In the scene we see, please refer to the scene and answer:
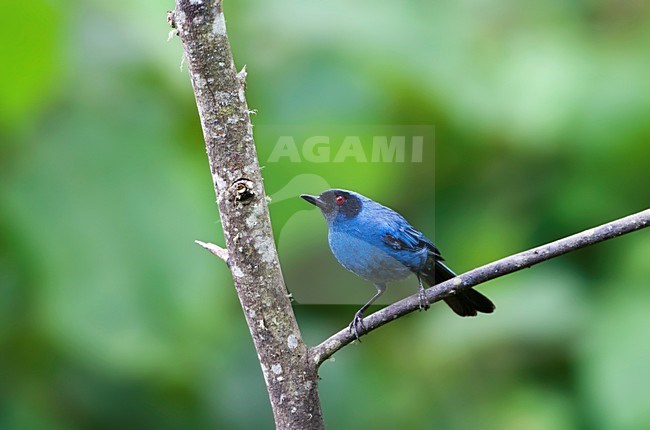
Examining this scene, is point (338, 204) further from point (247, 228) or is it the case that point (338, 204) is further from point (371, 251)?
point (247, 228)

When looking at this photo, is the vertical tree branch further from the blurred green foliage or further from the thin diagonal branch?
the blurred green foliage

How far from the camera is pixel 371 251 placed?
71.2 inches

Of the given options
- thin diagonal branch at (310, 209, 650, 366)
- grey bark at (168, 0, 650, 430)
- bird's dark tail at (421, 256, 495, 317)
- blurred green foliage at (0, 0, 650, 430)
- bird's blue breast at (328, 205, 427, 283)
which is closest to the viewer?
thin diagonal branch at (310, 209, 650, 366)

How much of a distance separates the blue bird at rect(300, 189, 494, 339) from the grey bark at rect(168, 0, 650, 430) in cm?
15

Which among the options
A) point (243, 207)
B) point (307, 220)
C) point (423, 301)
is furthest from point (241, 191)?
point (307, 220)

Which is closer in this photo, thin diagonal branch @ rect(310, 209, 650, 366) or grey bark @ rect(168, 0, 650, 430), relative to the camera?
thin diagonal branch @ rect(310, 209, 650, 366)

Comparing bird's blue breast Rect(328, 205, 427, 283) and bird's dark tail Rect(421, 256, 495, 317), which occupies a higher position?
bird's blue breast Rect(328, 205, 427, 283)

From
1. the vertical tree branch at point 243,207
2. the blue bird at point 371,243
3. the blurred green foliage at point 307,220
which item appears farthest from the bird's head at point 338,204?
the blurred green foliage at point 307,220

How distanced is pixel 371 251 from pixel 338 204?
0.12m

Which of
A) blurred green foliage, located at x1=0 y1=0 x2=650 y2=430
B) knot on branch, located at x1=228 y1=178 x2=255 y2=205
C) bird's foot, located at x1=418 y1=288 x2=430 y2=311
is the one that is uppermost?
knot on branch, located at x1=228 y1=178 x2=255 y2=205

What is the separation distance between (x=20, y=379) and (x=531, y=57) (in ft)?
8.77

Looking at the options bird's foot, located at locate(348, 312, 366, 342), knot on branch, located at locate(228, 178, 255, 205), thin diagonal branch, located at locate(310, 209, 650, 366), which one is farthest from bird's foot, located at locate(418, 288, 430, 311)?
knot on branch, located at locate(228, 178, 255, 205)

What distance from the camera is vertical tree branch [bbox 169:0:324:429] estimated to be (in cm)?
165

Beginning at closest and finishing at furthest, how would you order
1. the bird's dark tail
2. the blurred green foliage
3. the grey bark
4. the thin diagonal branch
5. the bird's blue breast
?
the thin diagonal branch < the grey bark < the bird's blue breast < the bird's dark tail < the blurred green foliage
